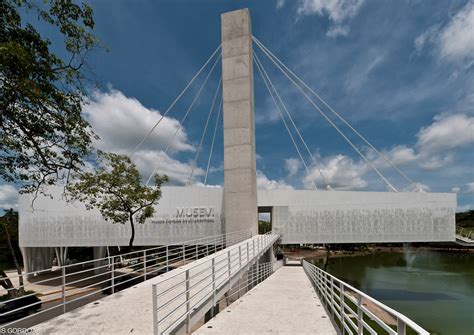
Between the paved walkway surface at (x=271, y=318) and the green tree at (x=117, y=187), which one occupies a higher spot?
the green tree at (x=117, y=187)

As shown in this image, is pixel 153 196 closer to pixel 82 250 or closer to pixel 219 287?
pixel 219 287

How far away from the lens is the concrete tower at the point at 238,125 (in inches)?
709

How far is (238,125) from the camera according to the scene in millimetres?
18797

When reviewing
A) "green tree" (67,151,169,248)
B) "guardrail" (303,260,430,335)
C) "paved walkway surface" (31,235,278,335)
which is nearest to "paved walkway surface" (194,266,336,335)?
"guardrail" (303,260,430,335)

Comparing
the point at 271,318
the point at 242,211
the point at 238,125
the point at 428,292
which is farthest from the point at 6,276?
the point at 428,292

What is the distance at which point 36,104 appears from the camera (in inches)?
208

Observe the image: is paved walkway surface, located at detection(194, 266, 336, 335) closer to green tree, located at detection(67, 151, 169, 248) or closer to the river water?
green tree, located at detection(67, 151, 169, 248)

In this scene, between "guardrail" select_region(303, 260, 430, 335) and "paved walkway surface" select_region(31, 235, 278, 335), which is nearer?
"guardrail" select_region(303, 260, 430, 335)

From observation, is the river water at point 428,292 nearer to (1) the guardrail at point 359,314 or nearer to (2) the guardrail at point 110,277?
(2) the guardrail at point 110,277

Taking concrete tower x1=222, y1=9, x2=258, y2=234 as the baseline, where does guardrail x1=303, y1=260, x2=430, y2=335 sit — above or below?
below

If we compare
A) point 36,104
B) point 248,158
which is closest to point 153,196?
point 248,158

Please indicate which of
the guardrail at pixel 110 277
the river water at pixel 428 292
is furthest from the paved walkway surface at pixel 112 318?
the river water at pixel 428 292

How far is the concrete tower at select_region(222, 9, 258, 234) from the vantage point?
709 inches

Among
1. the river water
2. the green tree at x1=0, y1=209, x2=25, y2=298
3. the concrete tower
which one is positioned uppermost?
the concrete tower
